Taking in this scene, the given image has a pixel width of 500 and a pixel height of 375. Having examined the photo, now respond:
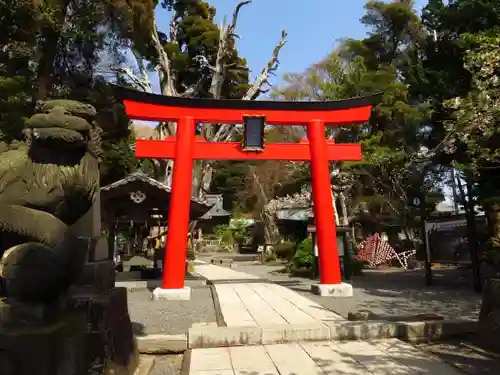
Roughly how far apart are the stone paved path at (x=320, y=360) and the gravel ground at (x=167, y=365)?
18 cm

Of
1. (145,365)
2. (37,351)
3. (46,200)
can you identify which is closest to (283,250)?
(145,365)

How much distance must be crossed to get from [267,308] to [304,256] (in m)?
8.06

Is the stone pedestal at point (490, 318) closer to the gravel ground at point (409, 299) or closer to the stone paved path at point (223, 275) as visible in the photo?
the gravel ground at point (409, 299)

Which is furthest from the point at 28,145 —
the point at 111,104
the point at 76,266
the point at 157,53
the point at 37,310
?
the point at 157,53

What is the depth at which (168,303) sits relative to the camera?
29.1ft

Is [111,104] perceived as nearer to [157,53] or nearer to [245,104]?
[245,104]

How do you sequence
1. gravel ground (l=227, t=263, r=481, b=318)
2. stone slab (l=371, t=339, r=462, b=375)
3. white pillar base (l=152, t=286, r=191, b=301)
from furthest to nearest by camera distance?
white pillar base (l=152, t=286, r=191, b=301) → gravel ground (l=227, t=263, r=481, b=318) → stone slab (l=371, t=339, r=462, b=375)

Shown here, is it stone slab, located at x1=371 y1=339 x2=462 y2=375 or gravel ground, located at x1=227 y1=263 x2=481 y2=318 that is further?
gravel ground, located at x1=227 y1=263 x2=481 y2=318

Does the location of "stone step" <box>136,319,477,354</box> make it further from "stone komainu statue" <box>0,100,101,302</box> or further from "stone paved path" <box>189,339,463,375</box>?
"stone komainu statue" <box>0,100,101,302</box>

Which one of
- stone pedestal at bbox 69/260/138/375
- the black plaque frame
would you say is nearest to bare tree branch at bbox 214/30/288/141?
the black plaque frame

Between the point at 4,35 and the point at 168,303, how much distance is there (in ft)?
32.3

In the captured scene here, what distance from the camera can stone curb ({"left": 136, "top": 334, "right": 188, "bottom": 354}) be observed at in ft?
16.3

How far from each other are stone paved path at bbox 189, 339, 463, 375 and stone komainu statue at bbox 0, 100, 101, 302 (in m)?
1.93

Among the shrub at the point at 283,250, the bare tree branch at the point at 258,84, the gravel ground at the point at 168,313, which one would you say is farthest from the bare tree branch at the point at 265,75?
the gravel ground at the point at 168,313
